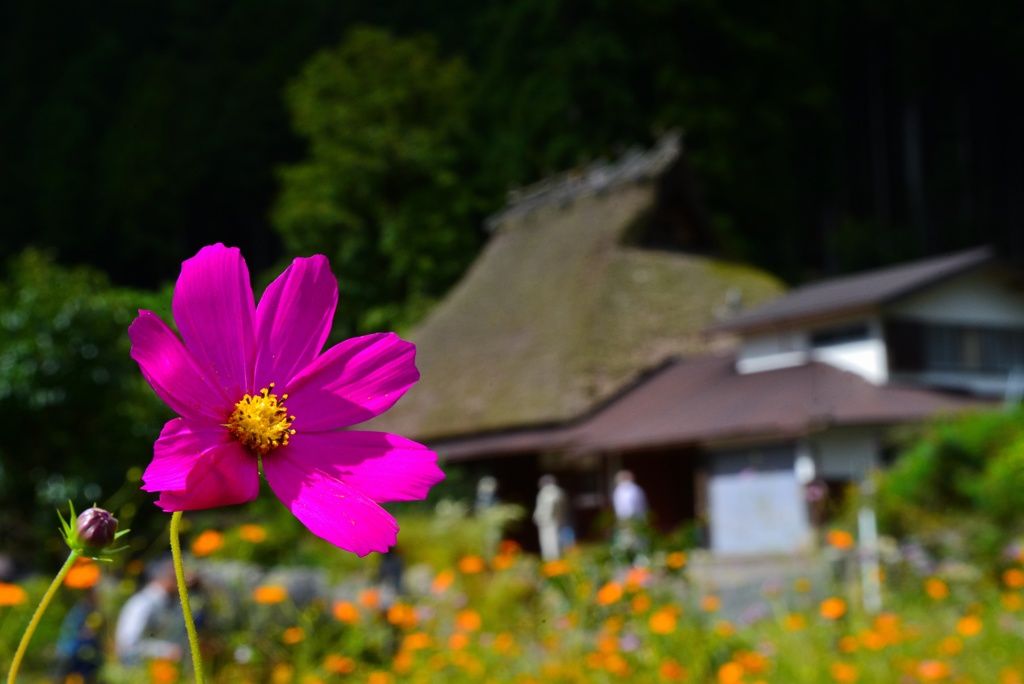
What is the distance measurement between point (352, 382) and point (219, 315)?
6 cm

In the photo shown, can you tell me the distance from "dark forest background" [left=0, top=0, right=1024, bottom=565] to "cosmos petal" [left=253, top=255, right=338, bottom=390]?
2230cm

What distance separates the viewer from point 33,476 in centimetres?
959

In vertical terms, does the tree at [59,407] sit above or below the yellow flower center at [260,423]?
below

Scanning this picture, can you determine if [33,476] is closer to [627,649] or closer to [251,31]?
[627,649]

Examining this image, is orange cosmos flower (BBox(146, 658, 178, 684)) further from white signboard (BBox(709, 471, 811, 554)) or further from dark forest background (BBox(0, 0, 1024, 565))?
dark forest background (BBox(0, 0, 1024, 565))

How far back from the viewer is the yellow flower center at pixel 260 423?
0.48 meters

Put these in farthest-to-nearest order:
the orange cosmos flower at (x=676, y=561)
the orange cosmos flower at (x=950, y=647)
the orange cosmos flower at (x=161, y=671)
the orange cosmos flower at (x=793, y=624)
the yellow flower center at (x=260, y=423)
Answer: the orange cosmos flower at (x=676, y=561) < the orange cosmos flower at (x=793, y=624) < the orange cosmos flower at (x=950, y=647) < the orange cosmos flower at (x=161, y=671) < the yellow flower center at (x=260, y=423)

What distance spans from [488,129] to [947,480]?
21.9m

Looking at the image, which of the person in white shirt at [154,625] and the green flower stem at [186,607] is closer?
the green flower stem at [186,607]

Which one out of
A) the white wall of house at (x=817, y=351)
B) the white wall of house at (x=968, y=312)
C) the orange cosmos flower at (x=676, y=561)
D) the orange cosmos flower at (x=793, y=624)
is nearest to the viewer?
the orange cosmos flower at (x=793, y=624)

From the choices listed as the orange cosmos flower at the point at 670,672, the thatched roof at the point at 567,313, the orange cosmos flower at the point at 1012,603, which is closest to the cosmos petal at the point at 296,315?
the orange cosmos flower at the point at 670,672

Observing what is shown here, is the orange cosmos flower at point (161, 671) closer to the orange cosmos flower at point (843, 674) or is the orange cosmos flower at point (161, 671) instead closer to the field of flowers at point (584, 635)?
the field of flowers at point (584, 635)

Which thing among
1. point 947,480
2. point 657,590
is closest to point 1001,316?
point 947,480

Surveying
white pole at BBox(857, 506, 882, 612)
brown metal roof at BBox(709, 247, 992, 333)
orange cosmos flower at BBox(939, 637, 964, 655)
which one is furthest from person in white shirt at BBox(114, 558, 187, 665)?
brown metal roof at BBox(709, 247, 992, 333)
